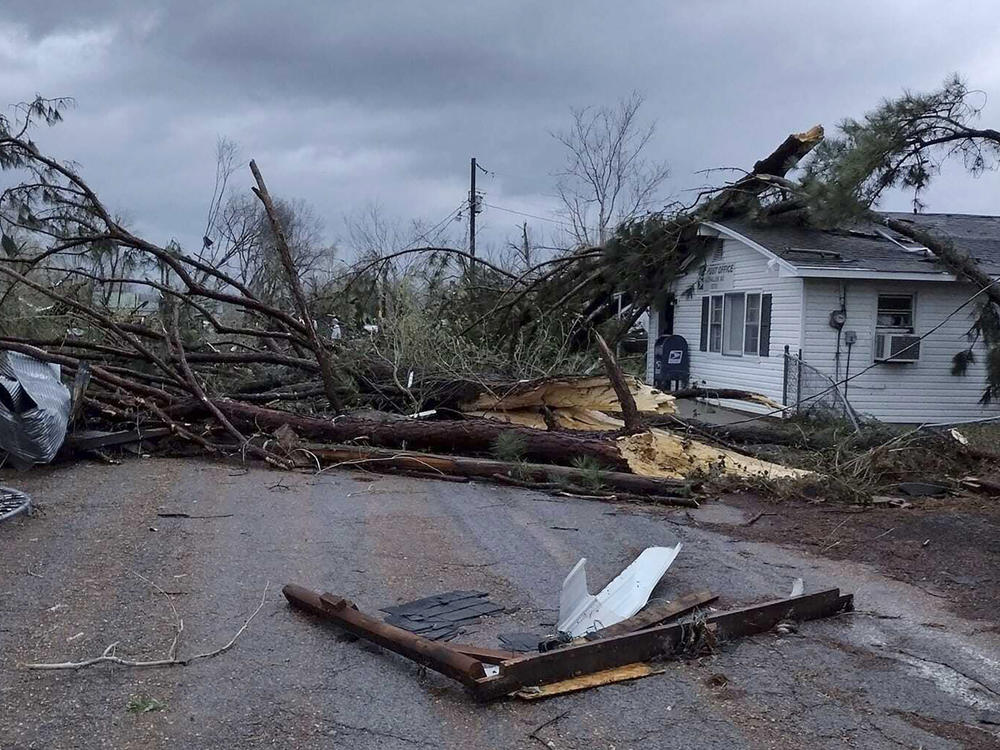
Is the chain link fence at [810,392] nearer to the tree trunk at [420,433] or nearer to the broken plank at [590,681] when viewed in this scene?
the tree trunk at [420,433]

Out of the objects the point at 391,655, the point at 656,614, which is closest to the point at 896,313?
the point at 656,614

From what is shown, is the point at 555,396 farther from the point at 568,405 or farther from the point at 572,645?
the point at 572,645

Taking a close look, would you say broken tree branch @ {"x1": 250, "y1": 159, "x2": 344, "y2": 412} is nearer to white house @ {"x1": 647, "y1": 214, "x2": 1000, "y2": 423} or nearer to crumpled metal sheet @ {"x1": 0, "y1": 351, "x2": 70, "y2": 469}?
crumpled metal sheet @ {"x1": 0, "y1": 351, "x2": 70, "y2": 469}

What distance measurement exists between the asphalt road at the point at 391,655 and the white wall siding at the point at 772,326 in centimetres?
811

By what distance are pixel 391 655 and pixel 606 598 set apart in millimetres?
1392

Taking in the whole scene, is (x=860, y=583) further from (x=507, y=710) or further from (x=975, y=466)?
(x=975, y=466)

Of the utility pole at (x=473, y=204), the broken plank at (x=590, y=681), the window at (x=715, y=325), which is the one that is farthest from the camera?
the utility pole at (x=473, y=204)

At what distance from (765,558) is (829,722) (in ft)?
9.32

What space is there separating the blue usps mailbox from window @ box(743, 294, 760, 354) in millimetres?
2126

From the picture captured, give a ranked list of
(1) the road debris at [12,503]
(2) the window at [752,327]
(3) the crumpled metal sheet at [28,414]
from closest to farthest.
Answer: (1) the road debris at [12,503] < (3) the crumpled metal sheet at [28,414] < (2) the window at [752,327]

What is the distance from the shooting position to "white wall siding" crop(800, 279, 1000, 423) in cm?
1527

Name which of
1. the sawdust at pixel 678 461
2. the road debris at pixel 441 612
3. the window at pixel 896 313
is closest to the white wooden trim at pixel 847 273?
the window at pixel 896 313

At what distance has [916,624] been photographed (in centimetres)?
526

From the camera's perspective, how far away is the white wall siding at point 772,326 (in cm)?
1559
